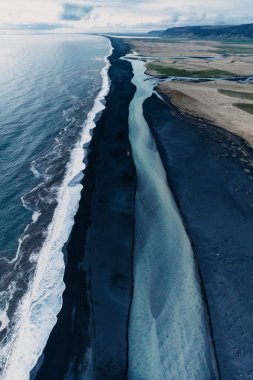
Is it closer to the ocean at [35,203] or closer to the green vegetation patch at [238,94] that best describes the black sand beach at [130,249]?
the ocean at [35,203]

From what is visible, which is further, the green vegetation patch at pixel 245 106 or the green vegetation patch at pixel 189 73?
the green vegetation patch at pixel 189 73

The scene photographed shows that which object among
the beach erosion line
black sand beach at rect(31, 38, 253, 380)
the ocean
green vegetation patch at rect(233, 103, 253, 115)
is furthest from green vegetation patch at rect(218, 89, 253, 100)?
the beach erosion line

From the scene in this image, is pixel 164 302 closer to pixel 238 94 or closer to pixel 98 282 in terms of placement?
pixel 98 282

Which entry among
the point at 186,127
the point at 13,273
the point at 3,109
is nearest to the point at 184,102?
the point at 186,127

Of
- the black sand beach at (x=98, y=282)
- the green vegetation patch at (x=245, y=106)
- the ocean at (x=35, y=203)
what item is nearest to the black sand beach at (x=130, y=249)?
the black sand beach at (x=98, y=282)

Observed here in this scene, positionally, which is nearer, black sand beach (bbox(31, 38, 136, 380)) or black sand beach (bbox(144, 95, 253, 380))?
black sand beach (bbox(31, 38, 136, 380))

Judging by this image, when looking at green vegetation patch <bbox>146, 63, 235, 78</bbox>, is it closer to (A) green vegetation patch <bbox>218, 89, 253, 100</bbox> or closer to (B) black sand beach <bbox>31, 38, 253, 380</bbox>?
(A) green vegetation patch <bbox>218, 89, 253, 100</bbox>

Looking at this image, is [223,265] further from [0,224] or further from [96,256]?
[0,224]
